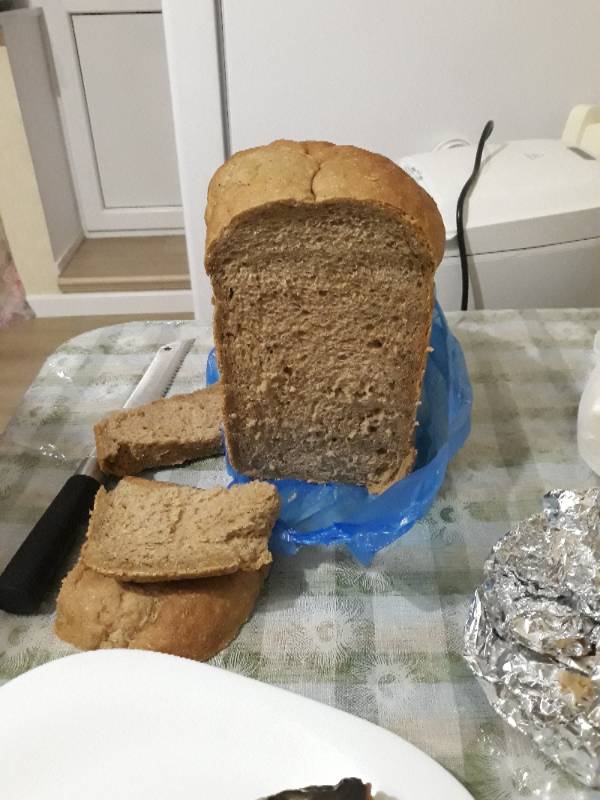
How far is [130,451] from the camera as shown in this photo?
41.6 inches

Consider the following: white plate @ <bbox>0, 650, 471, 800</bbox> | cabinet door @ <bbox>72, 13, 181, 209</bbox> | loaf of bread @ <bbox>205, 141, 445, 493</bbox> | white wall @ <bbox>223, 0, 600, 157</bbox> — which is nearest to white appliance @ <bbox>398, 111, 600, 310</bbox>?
white wall @ <bbox>223, 0, 600, 157</bbox>

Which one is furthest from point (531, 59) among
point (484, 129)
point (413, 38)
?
point (413, 38)

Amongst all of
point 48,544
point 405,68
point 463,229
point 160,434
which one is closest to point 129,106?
point 405,68

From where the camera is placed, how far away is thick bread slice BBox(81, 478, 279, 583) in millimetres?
823

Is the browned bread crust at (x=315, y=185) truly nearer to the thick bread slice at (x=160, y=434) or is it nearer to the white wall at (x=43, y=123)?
the thick bread slice at (x=160, y=434)

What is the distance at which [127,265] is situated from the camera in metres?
3.18

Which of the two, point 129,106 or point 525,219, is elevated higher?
point 525,219

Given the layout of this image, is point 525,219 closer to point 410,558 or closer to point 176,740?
point 410,558

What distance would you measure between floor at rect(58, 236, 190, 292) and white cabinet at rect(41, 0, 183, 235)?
86 millimetres

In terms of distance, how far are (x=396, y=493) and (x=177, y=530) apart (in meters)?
0.31

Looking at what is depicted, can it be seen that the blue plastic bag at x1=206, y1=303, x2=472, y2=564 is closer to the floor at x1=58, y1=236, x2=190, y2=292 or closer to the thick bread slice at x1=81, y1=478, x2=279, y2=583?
the thick bread slice at x1=81, y1=478, x2=279, y2=583

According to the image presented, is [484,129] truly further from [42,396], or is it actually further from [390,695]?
[390,695]

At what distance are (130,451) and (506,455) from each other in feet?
2.10

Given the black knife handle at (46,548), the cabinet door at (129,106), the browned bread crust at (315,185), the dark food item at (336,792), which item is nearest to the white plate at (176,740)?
the dark food item at (336,792)
